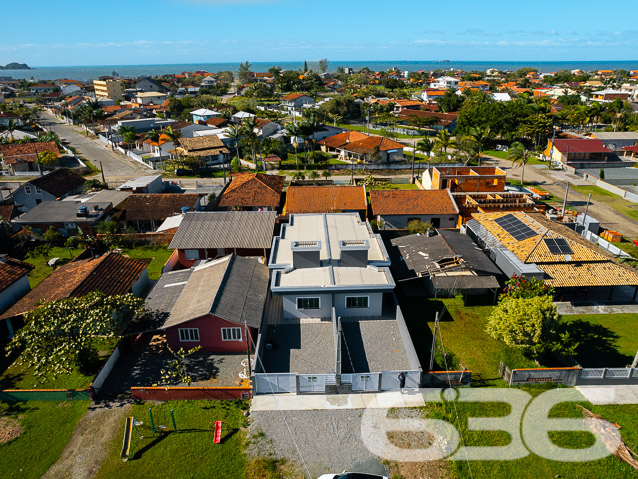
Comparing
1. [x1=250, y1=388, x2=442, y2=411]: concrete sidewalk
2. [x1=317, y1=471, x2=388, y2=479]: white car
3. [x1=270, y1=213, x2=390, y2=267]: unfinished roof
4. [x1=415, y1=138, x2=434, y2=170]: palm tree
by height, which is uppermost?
[x1=415, y1=138, x2=434, y2=170]: palm tree

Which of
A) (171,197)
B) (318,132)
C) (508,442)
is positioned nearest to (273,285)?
(508,442)

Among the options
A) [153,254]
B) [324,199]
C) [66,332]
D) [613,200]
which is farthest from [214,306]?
[613,200]

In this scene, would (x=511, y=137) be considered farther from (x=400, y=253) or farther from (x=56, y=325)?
(x=56, y=325)

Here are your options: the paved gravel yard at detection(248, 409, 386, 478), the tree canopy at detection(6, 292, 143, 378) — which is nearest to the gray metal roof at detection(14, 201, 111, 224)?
the tree canopy at detection(6, 292, 143, 378)

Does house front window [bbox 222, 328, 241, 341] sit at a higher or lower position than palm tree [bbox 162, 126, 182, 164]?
lower

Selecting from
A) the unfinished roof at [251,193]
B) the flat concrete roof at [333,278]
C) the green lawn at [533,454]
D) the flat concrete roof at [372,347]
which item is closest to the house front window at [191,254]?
the flat concrete roof at [333,278]

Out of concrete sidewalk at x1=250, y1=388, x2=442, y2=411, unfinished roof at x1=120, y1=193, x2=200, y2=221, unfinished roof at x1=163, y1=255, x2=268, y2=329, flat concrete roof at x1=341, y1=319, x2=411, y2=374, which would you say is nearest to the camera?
concrete sidewalk at x1=250, y1=388, x2=442, y2=411

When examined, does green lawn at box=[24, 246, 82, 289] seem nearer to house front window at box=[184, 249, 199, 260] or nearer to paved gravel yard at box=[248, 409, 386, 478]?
house front window at box=[184, 249, 199, 260]

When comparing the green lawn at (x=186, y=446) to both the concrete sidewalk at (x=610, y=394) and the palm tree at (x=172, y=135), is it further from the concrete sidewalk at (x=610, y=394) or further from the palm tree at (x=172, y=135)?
the palm tree at (x=172, y=135)
